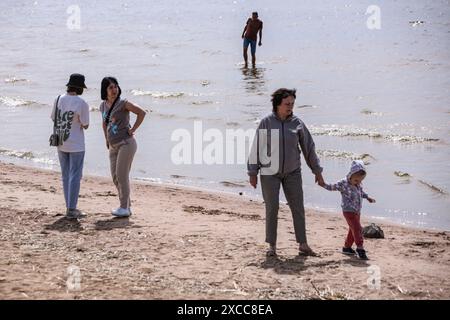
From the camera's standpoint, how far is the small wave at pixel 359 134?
48.4 feet

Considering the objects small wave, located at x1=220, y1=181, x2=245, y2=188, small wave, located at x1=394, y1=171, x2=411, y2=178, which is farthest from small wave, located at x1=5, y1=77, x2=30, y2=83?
small wave, located at x1=394, y1=171, x2=411, y2=178

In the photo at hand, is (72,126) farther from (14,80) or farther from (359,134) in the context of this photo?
(14,80)

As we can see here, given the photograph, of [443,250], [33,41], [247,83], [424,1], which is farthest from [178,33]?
[443,250]

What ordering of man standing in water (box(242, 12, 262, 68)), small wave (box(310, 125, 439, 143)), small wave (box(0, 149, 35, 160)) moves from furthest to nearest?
man standing in water (box(242, 12, 262, 68)) → small wave (box(310, 125, 439, 143)) → small wave (box(0, 149, 35, 160))

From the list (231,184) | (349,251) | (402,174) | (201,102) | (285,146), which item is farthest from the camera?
(201,102)

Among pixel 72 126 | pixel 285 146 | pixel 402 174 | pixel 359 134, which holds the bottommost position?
pixel 402 174

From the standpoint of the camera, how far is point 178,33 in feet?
123

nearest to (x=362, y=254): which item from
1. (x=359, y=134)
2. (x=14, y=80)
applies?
(x=359, y=134)

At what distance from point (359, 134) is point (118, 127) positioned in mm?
7780

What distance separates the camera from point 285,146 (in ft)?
22.9

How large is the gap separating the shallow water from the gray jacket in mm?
3314

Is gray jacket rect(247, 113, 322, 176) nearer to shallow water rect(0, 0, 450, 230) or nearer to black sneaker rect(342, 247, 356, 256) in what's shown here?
black sneaker rect(342, 247, 356, 256)

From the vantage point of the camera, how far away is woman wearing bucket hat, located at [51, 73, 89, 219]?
27.4 ft
